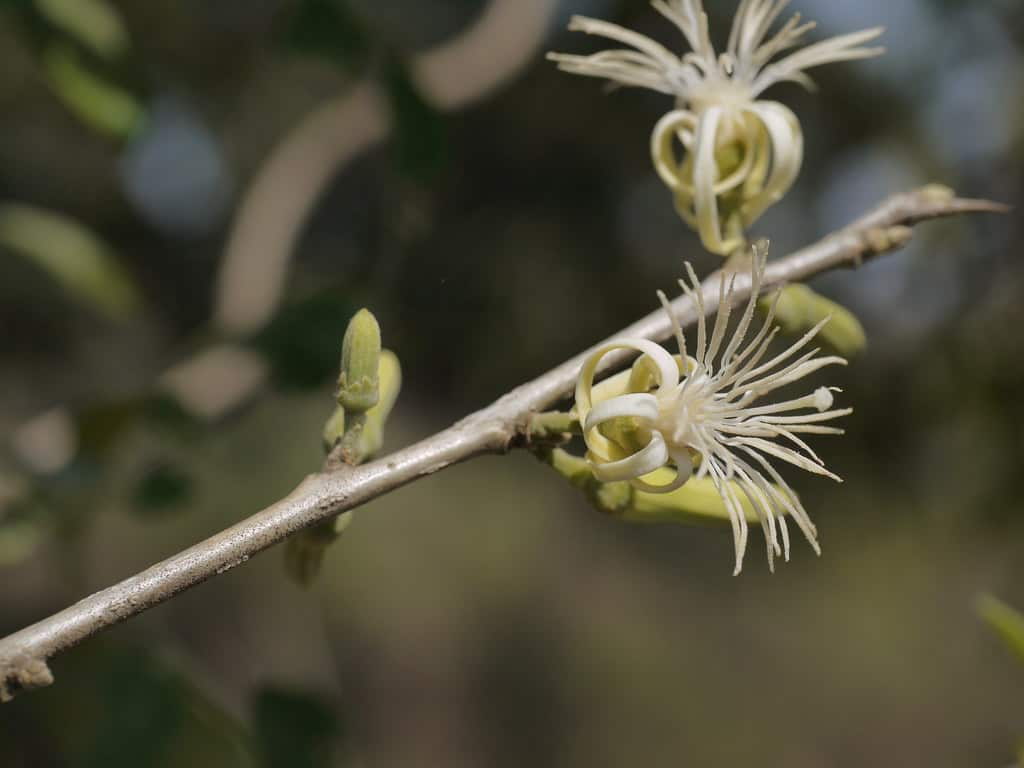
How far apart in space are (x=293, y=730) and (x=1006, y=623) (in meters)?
0.65

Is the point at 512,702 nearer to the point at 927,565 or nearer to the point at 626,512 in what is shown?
the point at 927,565

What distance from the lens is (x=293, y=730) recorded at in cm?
98

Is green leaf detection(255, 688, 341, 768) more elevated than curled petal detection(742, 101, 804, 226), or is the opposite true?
curled petal detection(742, 101, 804, 226)

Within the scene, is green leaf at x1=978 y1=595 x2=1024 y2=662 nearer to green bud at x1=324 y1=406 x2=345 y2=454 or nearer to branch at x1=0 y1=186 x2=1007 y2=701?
branch at x1=0 y1=186 x2=1007 y2=701

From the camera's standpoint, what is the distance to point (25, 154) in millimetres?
→ 2650

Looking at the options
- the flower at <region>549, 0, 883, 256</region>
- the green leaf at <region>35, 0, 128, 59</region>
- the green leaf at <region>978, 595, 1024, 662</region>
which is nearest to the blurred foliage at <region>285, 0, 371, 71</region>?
the green leaf at <region>35, 0, 128, 59</region>

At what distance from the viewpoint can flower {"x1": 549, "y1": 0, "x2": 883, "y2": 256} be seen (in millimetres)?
654

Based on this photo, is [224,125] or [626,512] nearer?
[626,512]

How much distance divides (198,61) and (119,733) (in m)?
1.95

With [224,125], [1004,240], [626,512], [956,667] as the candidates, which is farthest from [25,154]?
[956,667]

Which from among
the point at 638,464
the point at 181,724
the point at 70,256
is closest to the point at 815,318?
the point at 638,464

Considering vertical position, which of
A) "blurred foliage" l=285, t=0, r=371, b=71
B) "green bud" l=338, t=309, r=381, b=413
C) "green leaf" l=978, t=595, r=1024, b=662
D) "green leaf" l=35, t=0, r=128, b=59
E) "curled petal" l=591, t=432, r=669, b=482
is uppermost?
"green leaf" l=35, t=0, r=128, b=59

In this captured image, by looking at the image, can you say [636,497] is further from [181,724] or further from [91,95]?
[91,95]

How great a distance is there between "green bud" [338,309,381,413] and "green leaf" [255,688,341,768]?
582 millimetres
